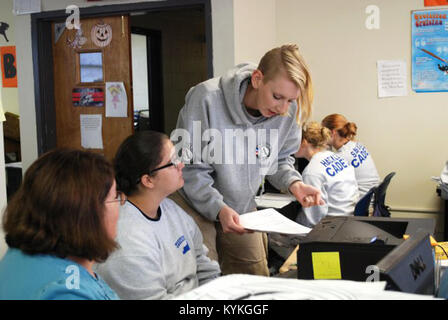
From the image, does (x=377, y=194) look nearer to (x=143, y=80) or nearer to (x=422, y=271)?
(x=422, y=271)

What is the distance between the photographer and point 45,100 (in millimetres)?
3916

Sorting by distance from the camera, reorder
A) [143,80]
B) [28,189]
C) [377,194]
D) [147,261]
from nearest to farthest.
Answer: [28,189] → [147,261] → [377,194] → [143,80]

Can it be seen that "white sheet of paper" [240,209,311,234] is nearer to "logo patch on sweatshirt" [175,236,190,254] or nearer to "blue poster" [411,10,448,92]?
"logo patch on sweatshirt" [175,236,190,254]

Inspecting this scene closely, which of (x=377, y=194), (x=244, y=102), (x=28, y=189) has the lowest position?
(x=377, y=194)

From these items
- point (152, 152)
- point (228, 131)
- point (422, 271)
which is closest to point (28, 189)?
point (152, 152)

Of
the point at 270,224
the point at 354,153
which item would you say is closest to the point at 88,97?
the point at 354,153

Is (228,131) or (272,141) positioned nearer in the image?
(228,131)

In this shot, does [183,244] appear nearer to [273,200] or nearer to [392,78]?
[273,200]

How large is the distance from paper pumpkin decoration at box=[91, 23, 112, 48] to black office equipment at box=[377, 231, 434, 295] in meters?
3.00

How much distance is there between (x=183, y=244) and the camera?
5.57ft

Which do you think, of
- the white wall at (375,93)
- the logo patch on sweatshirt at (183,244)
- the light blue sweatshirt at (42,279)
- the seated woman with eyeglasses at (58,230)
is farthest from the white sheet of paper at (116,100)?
the light blue sweatshirt at (42,279)

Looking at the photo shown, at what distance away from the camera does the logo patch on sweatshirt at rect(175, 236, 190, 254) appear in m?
1.68
